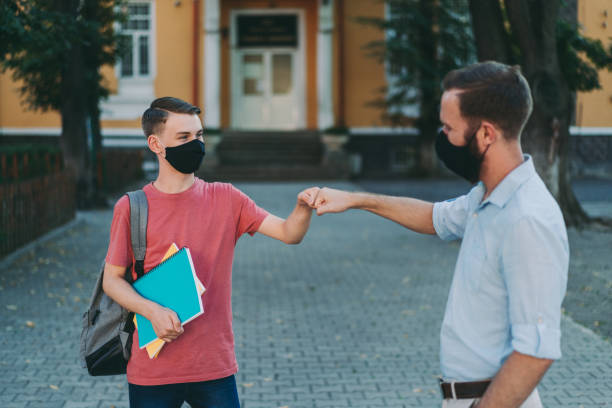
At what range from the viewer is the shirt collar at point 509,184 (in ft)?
7.30

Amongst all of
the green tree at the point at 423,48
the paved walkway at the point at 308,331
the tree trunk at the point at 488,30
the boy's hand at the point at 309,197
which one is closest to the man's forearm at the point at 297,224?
the boy's hand at the point at 309,197

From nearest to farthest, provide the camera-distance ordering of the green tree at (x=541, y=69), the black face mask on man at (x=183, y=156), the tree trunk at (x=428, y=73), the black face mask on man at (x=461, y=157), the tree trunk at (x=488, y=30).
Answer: the black face mask on man at (x=461, y=157) → the black face mask on man at (x=183, y=156) → the green tree at (x=541, y=69) → the tree trunk at (x=488, y=30) → the tree trunk at (x=428, y=73)

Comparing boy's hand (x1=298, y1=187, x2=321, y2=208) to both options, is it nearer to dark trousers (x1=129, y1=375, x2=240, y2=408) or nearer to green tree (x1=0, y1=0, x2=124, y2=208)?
dark trousers (x1=129, y1=375, x2=240, y2=408)

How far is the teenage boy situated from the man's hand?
0.11 feet

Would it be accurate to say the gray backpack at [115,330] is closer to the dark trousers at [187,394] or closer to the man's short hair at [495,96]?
the dark trousers at [187,394]

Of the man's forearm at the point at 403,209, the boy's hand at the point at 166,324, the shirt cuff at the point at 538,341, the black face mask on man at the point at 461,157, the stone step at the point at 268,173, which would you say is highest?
the black face mask on man at the point at 461,157

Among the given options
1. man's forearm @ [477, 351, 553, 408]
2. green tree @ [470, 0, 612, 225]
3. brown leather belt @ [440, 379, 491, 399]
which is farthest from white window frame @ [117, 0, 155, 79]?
man's forearm @ [477, 351, 553, 408]

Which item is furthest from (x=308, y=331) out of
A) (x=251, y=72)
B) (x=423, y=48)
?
(x=251, y=72)

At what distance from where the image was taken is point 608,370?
5910 millimetres

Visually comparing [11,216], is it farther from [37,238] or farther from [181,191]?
[181,191]

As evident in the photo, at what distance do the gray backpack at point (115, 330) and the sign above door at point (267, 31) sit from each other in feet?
85.7

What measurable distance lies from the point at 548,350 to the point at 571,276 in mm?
7976

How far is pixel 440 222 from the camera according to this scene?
2.85m

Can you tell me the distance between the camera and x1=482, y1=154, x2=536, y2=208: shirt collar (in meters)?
2.22
